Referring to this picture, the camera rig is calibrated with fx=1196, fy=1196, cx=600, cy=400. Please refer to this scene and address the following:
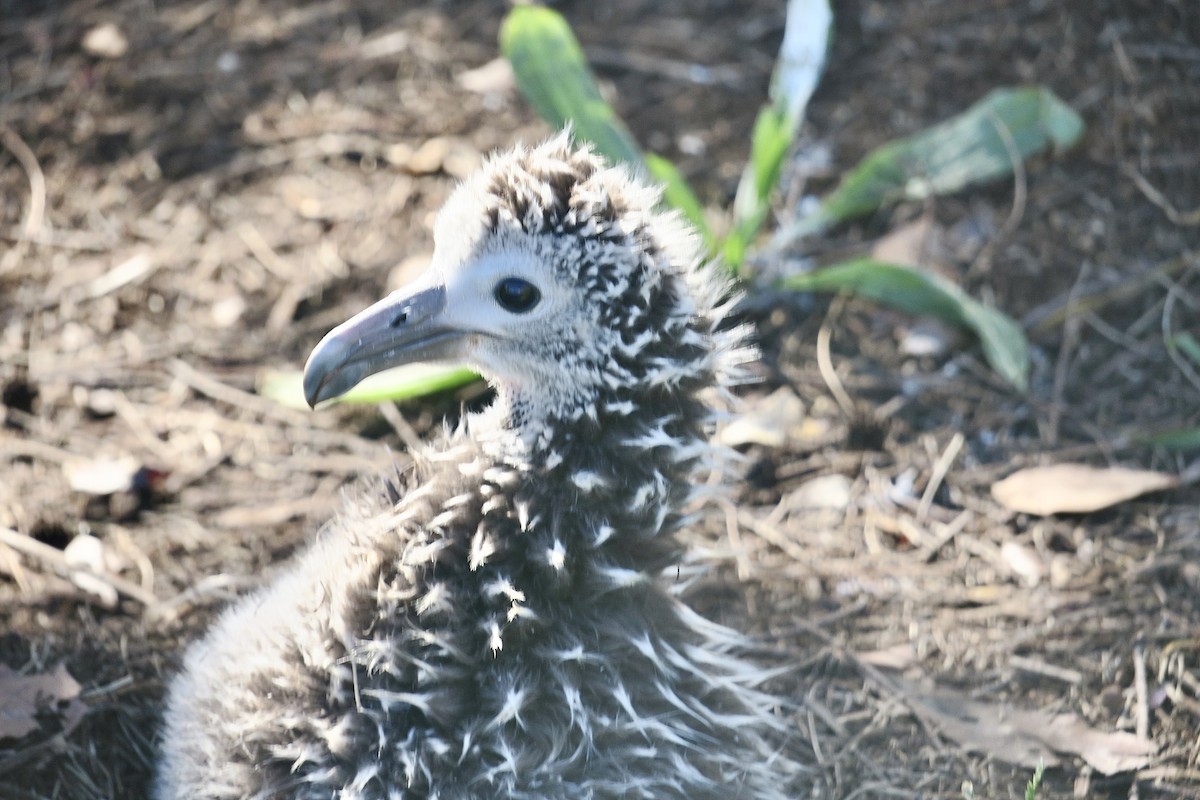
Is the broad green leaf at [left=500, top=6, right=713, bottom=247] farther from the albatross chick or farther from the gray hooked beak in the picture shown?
the gray hooked beak

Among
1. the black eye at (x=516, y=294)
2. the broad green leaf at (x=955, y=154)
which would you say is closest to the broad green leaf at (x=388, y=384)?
the black eye at (x=516, y=294)

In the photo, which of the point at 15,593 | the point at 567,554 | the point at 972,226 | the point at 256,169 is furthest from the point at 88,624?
the point at 972,226

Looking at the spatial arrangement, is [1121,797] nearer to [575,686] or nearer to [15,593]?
[575,686]

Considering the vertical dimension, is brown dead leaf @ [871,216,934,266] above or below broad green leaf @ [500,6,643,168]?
below

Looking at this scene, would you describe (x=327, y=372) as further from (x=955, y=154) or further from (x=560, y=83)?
(x=955, y=154)

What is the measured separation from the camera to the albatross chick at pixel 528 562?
2.47 m

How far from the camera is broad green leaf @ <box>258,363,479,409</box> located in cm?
383

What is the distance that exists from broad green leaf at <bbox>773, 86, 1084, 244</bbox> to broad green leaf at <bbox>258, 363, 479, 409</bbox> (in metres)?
1.39

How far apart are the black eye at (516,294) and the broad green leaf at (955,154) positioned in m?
2.14

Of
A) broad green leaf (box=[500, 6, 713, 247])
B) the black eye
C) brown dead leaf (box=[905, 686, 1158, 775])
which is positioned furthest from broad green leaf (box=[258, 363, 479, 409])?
brown dead leaf (box=[905, 686, 1158, 775])

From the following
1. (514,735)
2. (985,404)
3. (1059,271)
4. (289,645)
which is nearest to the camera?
(514,735)

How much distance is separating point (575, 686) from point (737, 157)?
304cm

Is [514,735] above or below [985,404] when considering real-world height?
above

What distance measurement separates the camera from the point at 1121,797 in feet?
9.77
